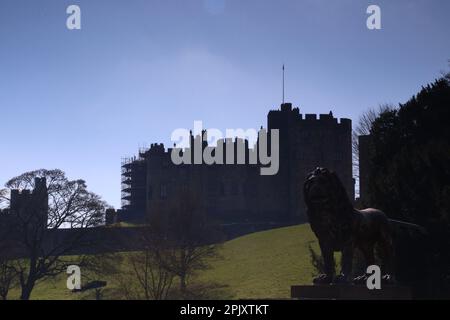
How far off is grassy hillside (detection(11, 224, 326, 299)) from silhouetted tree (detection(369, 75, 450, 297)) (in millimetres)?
13678

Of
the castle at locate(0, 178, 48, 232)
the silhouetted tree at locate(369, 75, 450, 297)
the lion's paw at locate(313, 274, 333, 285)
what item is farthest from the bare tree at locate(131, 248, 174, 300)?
the lion's paw at locate(313, 274, 333, 285)

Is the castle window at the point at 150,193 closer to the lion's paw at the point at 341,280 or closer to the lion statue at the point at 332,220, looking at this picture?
the lion statue at the point at 332,220

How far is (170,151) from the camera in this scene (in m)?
97.1

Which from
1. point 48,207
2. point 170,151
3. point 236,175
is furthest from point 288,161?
→ point 48,207

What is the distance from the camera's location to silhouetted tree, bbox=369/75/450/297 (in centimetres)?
2528

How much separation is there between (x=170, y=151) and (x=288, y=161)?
15939 millimetres

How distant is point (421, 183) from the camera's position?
26250mm

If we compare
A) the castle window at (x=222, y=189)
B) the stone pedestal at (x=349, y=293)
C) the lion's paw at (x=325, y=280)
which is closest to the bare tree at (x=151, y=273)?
the lion's paw at (x=325, y=280)

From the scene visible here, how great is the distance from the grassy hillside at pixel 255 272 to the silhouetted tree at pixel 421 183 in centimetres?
1368

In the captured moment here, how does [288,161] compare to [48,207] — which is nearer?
[48,207]

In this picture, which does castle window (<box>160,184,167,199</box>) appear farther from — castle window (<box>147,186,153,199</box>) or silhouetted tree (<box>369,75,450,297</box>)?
silhouetted tree (<box>369,75,450,297</box>)
